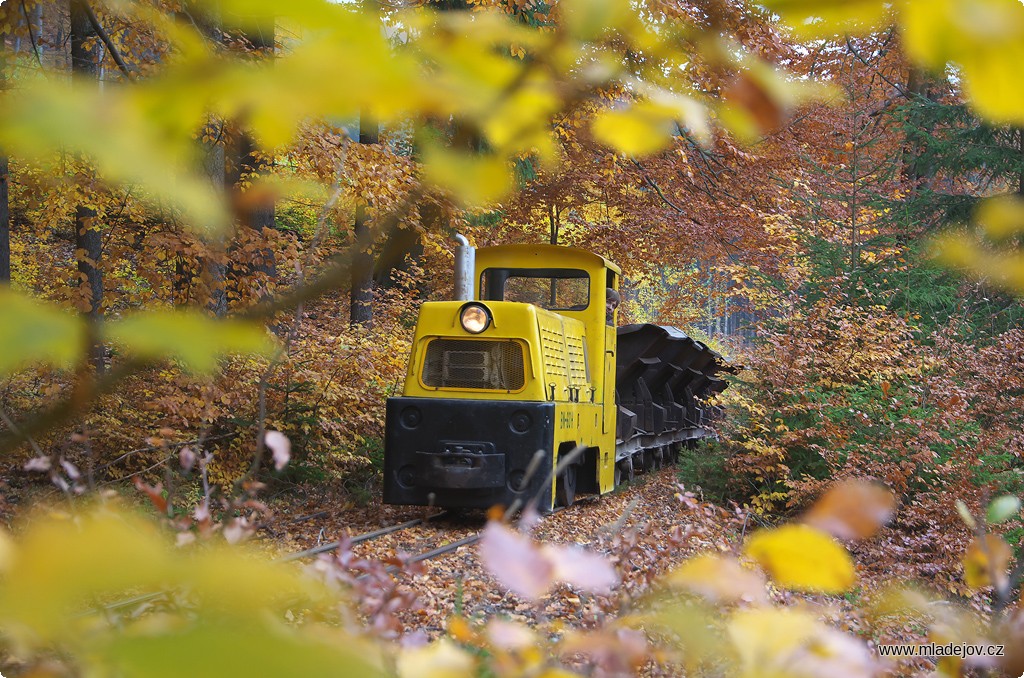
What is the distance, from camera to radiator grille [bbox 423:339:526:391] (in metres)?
9.66

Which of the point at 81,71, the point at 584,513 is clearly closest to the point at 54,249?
the point at 81,71

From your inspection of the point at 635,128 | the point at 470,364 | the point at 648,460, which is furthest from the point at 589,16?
the point at 648,460

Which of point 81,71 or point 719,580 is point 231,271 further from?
point 719,580

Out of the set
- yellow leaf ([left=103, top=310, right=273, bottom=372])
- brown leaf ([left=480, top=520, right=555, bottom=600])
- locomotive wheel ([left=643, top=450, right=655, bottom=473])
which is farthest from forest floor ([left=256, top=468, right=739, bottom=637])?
yellow leaf ([left=103, top=310, right=273, bottom=372])

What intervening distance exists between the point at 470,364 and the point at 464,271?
1.02 metres

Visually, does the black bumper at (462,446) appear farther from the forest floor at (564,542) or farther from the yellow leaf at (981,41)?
the yellow leaf at (981,41)

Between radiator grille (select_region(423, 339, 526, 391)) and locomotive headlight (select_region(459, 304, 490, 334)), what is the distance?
0.27m

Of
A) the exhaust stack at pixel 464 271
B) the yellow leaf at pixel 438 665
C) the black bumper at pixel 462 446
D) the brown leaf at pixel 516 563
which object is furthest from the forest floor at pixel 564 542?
the exhaust stack at pixel 464 271

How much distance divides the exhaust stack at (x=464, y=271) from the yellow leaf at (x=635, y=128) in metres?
8.84

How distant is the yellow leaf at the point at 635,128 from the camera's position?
93 cm

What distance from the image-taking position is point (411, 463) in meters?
9.28

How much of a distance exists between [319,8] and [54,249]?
78.2ft

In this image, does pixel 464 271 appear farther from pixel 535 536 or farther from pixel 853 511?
pixel 853 511

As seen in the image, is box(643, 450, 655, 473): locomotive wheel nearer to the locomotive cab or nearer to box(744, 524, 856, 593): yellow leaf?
the locomotive cab
